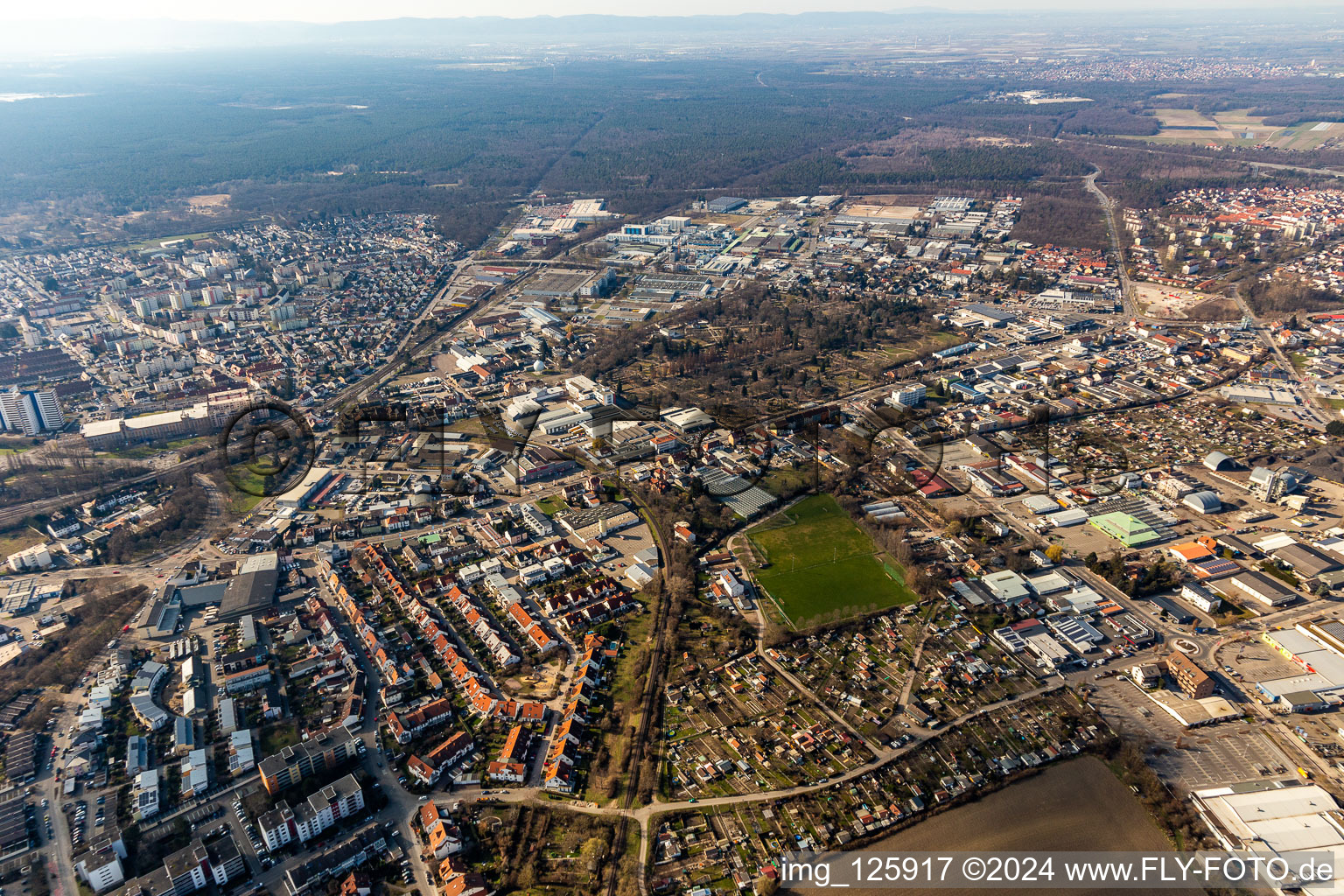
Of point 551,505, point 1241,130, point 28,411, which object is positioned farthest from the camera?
point 1241,130

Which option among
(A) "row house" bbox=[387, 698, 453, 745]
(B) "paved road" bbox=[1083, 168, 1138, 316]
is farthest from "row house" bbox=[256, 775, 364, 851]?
(B) "paved road" bbox=[1083, 168, 1138, 316]

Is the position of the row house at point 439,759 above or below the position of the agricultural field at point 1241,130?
below

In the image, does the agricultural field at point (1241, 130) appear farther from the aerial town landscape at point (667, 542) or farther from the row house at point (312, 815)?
the row house at point (312, 815)

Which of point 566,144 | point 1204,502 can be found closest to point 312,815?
point 1204,502

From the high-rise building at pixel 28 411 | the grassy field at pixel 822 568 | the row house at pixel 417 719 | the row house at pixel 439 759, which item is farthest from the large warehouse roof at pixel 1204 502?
the high-rise building at pixel 28 411

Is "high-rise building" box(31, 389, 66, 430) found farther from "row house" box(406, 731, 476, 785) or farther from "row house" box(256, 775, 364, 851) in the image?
"row house" box(406, 731, 476, 785)

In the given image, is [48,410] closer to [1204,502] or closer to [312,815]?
[312,815]
